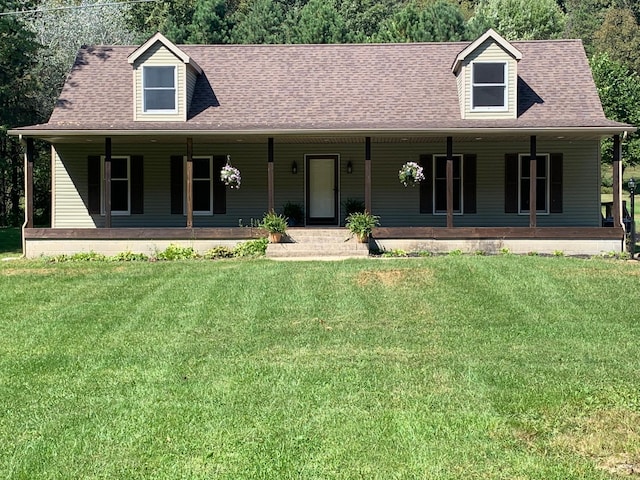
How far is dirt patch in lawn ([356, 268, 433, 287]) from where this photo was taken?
1202 centimetres

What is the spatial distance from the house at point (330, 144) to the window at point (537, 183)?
0.11ft

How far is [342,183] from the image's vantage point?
63.8ft

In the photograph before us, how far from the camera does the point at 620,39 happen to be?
171 feet

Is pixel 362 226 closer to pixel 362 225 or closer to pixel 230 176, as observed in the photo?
pixel 362 225

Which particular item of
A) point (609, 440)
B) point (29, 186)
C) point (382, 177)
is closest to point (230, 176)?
point (382, 177)

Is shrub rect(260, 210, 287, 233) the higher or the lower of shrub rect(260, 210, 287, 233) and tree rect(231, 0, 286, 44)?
the lower

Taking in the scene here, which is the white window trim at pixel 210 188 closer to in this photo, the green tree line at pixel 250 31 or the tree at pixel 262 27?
the green tree line at pixel 250 31

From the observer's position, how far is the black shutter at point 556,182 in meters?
19.0

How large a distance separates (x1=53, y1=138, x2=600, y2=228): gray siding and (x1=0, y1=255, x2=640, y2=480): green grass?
6.70m

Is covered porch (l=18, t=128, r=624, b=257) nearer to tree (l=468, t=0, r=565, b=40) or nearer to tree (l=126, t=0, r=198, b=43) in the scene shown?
tree (l=126, t=0, r=198, b=43)

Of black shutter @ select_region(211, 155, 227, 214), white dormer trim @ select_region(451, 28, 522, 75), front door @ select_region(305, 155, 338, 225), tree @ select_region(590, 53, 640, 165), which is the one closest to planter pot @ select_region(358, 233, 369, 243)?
front door @ select_region(305, 155, 338, 225)

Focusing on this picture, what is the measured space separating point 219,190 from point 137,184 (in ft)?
6.97

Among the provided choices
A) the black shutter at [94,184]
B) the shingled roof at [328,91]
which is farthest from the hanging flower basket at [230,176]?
the black shutter at [94,184]

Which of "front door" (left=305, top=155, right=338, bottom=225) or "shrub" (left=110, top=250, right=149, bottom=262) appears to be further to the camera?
"front door" (left=305, top=155, right=338, bottom=225)
